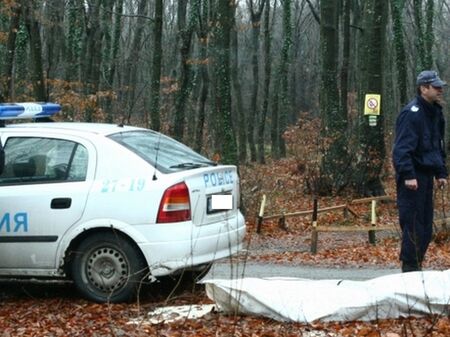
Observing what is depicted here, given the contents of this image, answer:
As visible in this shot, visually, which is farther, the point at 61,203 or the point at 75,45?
the point at 75,45

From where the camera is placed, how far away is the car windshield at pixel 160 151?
285 inches

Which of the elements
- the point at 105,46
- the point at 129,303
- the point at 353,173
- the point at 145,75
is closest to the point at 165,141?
the point at 129,303

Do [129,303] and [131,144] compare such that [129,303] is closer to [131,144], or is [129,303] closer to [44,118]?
[131,144]

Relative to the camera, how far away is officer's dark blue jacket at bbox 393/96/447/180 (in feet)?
22.3

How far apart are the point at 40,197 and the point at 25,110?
1.22 metres

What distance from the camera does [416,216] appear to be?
22.5ft

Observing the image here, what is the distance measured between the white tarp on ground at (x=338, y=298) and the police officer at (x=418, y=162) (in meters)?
0.85

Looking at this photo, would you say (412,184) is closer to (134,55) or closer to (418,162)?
(418,162)

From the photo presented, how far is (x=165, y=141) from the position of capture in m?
7.96

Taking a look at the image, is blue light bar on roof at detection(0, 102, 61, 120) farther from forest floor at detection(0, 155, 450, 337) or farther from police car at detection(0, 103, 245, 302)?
forest floor at detection(0, 155, 450, 337)

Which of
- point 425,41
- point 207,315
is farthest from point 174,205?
point 425,41

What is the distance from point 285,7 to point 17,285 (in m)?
29.7

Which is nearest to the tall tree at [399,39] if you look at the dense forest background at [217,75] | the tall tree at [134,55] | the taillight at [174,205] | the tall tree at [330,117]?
the dense forest background at [217,75]

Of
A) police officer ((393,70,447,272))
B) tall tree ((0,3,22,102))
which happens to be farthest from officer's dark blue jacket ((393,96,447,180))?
tall tree ((0,3,22,102))
